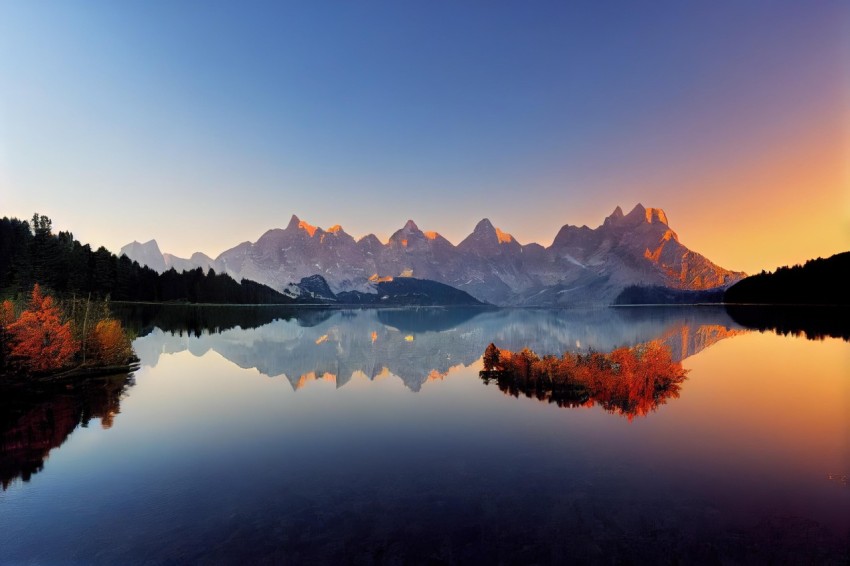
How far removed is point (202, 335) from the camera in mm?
103938

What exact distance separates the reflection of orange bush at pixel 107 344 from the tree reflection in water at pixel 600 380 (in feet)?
148

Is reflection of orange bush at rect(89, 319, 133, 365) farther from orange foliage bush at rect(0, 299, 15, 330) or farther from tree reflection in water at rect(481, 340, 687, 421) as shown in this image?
tree reflection in water at rect(481, 340, 687, 421)

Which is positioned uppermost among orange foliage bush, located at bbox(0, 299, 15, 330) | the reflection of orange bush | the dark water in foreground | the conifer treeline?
the conifer treeline

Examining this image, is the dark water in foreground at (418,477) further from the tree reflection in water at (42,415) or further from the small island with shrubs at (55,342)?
the small island with shrubs at (55,342)

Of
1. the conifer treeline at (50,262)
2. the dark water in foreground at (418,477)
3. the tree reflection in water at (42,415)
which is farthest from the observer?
the conifer treeline at (50,262)

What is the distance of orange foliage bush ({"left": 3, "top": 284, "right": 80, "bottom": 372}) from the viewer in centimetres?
4134

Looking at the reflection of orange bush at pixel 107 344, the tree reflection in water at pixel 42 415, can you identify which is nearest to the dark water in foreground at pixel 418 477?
the tree reflection in water at pixel 42 415

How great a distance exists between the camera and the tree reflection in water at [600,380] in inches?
1496

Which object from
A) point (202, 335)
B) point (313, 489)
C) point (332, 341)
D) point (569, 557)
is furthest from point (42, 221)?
point (569, 557)

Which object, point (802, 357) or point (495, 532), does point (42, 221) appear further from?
point (802, 357)

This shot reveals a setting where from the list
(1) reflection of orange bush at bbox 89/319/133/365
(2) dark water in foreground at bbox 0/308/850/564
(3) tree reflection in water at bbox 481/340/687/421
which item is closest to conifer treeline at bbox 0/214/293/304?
Answer: (1) reflection of orange bush at bbox 89/319/133/365

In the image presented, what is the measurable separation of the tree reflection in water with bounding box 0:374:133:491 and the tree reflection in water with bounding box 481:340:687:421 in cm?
3454

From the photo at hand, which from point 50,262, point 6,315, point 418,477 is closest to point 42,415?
point 6,315

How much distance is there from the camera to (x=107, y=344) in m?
53.1
